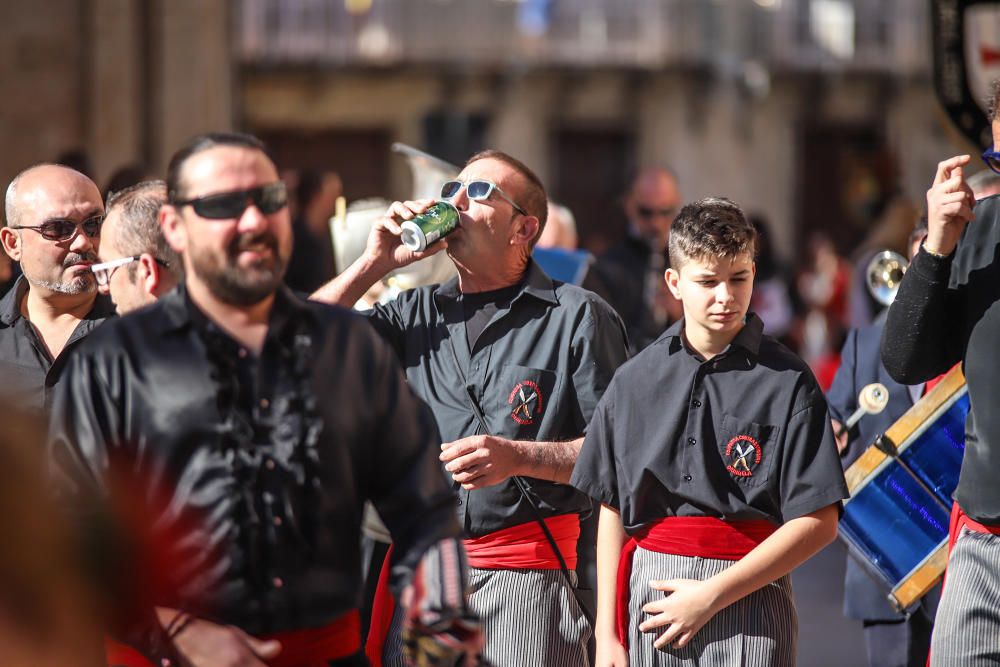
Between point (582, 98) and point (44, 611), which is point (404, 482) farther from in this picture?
point (582, 98)

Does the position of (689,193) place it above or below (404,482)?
below

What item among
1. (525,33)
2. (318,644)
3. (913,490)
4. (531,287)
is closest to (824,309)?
(525,33)

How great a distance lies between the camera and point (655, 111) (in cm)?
2738

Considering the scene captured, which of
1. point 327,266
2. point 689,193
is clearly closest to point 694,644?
point 327,266

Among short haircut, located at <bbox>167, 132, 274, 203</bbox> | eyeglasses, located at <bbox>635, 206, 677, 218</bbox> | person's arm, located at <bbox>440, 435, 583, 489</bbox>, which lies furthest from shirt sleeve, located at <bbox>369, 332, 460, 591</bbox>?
eyeglasses, located at <bbox>635, 206, 677, 218</bbox>

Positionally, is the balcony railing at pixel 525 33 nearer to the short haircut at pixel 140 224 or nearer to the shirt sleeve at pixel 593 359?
the short haircut at pixel 140 224

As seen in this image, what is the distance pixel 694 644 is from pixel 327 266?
677 centimetres

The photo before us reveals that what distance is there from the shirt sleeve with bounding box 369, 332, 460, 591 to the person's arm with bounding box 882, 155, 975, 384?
1399mm

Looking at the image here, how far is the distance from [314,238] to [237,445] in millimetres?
7340

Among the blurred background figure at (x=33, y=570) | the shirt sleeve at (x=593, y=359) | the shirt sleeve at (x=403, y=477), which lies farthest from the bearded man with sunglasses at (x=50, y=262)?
the blurred background figure at (x=33, y=570)

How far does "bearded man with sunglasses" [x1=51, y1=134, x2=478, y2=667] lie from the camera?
2881 millimetres

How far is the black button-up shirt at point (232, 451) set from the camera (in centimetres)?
288

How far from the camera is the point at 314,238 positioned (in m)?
10.2

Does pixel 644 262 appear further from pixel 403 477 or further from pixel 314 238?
pixel 403 477
